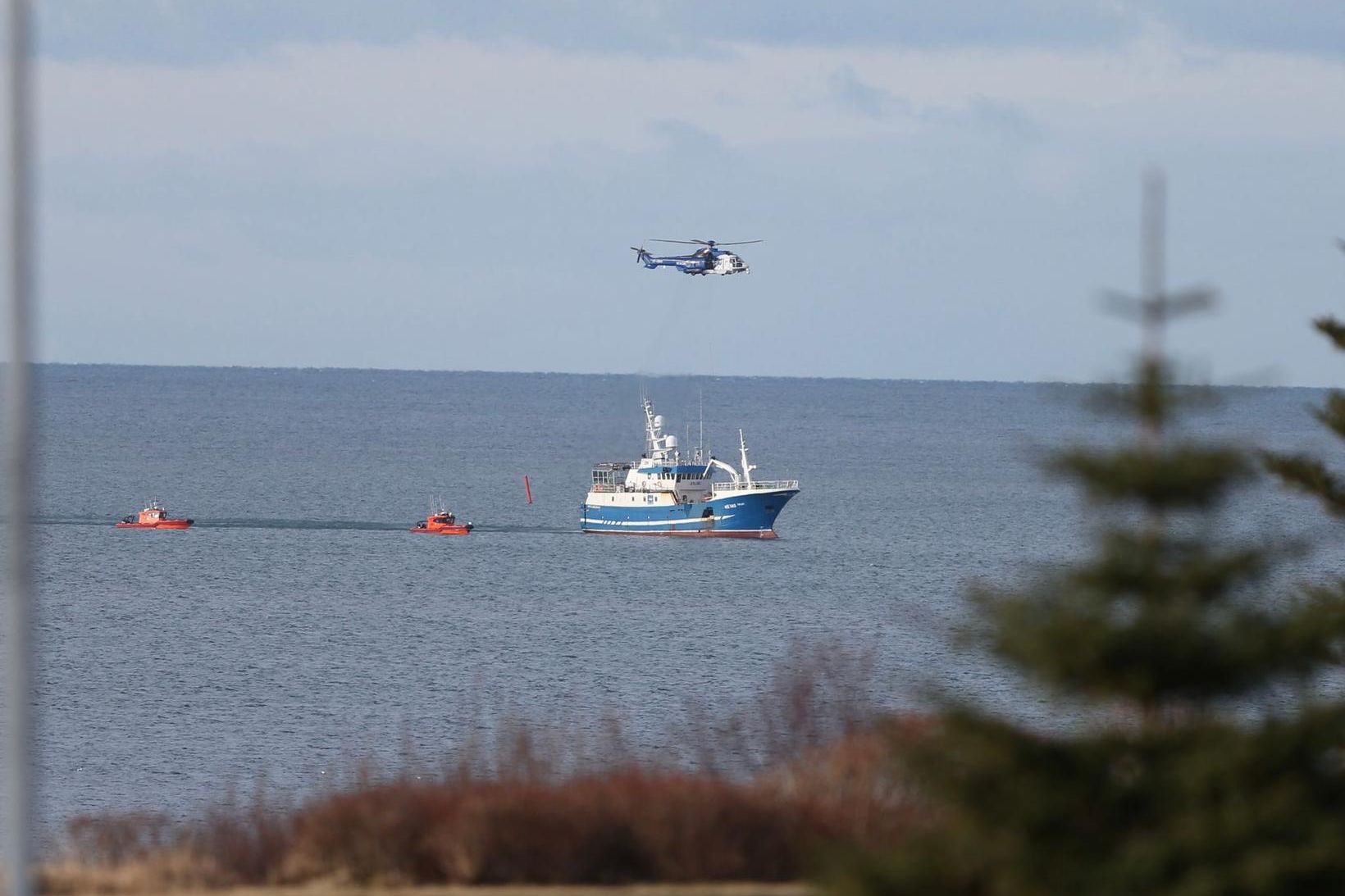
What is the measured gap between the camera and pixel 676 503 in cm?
8475

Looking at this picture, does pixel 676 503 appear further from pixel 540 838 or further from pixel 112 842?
pixel 540 838

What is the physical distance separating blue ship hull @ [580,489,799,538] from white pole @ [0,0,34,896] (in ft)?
245

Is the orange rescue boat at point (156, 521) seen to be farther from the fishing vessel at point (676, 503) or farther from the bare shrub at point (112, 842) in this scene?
the bare shrub at point (112, 842)

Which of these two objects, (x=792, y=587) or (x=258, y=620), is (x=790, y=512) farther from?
(x=258, y=620)

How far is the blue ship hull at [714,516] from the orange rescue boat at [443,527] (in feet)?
22.8

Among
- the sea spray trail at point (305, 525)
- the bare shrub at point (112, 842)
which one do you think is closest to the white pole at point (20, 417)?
the bare shrub at point (112, 842)

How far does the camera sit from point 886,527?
9050cm

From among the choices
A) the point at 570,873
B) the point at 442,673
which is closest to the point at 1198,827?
the point at 570,873

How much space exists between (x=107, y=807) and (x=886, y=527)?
63.7 metres

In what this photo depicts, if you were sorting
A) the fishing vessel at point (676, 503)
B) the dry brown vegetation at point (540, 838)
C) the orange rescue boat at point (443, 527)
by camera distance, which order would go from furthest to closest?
the fishing vessel at point (676, 503) < the orange rescue boat at point (443, 527) < the dry brown vegetation at point (540, 838)

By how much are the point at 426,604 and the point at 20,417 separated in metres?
51.7

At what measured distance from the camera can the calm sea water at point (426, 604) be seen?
36375mm

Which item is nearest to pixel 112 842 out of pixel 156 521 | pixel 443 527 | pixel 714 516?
pixel 443 527

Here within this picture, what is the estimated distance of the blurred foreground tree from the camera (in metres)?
8.68
